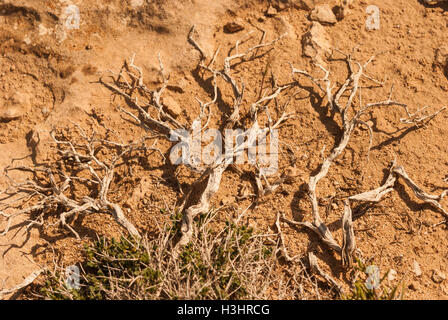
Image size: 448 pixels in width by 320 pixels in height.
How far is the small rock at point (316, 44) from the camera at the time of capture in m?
4.03

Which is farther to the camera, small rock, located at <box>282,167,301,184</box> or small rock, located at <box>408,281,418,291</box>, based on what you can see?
small rock, located at <box>282,167,301,184</box>

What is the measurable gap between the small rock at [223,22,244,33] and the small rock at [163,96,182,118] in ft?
2.97

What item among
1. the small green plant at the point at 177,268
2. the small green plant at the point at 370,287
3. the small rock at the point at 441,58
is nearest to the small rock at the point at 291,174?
the small green plant at the point at 177,268

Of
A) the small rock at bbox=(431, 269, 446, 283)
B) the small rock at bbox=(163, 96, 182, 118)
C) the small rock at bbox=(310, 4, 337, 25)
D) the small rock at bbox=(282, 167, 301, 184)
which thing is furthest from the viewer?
the small rock at bbox=(310, 4, 337, 25)

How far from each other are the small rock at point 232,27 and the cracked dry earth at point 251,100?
0.01 metres

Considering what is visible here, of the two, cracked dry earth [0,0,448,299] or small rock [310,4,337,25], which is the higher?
small rock [310,4,337,25]

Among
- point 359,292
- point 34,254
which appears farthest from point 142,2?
point 359,292

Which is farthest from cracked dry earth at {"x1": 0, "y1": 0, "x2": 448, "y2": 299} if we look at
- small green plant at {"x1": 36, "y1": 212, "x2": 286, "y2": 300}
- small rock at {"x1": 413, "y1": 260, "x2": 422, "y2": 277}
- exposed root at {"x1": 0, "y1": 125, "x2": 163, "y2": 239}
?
small green plant at {"x1": 36, "y1": 212, "x2": 286, "y2": 300}

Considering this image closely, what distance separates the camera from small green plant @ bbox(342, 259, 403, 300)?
124 inches

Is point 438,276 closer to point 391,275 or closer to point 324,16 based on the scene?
point 391,275

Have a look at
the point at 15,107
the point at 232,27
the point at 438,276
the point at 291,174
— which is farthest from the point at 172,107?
the point at 438,276

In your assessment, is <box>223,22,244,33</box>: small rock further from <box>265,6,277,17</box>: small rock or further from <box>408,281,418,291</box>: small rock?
<box>408,281,418,291</box>: small rock

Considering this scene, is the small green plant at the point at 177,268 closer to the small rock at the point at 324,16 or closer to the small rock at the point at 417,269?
the small rock at the point at 417,269

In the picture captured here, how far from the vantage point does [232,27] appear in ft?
13.7
